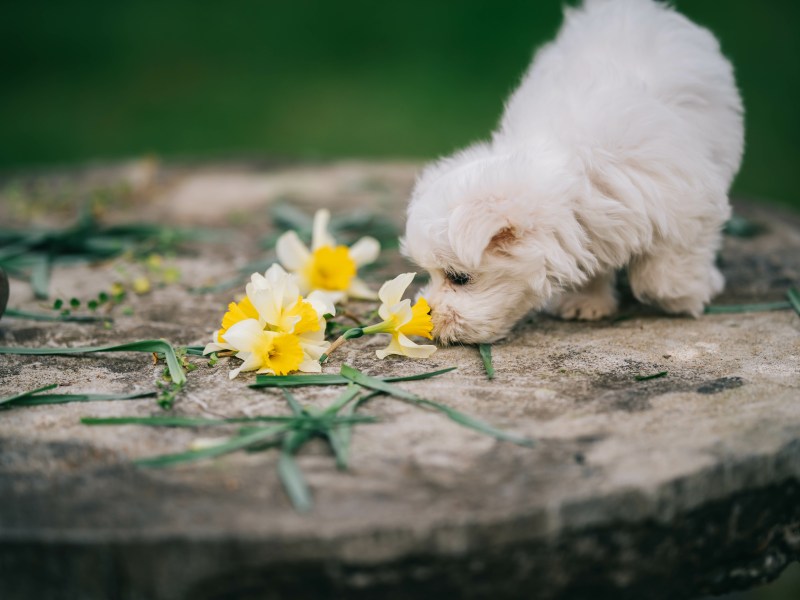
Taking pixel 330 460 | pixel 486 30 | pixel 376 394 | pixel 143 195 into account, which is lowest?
pixel 330 460

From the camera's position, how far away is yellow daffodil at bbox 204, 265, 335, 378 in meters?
2.29

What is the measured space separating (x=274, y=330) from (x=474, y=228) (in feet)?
2.16

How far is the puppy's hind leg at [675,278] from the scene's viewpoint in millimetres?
2727

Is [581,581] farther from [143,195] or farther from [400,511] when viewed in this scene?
[143,195]

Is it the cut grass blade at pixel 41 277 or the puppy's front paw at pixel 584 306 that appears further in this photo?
the cut grass blade at pixel 41 277

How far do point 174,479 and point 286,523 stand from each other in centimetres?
31

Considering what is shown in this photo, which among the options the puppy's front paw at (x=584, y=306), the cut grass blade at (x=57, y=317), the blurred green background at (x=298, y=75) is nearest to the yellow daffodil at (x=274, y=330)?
the cut grass blade at (x=57, y=317)

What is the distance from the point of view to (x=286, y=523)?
1.60 meters

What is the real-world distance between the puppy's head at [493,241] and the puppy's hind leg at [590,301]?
347 mm

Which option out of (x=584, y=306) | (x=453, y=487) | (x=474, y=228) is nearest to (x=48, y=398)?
(x=453, y=487)

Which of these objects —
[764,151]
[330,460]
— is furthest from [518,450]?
[764,151]

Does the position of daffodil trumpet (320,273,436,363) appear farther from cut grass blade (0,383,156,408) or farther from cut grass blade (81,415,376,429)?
cut grass blade (0,383,156,408)

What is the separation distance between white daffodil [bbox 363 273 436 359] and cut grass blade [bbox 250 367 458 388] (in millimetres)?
169

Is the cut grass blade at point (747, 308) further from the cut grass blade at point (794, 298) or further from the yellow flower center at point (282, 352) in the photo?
the yellow flower center at point (282, 352)
